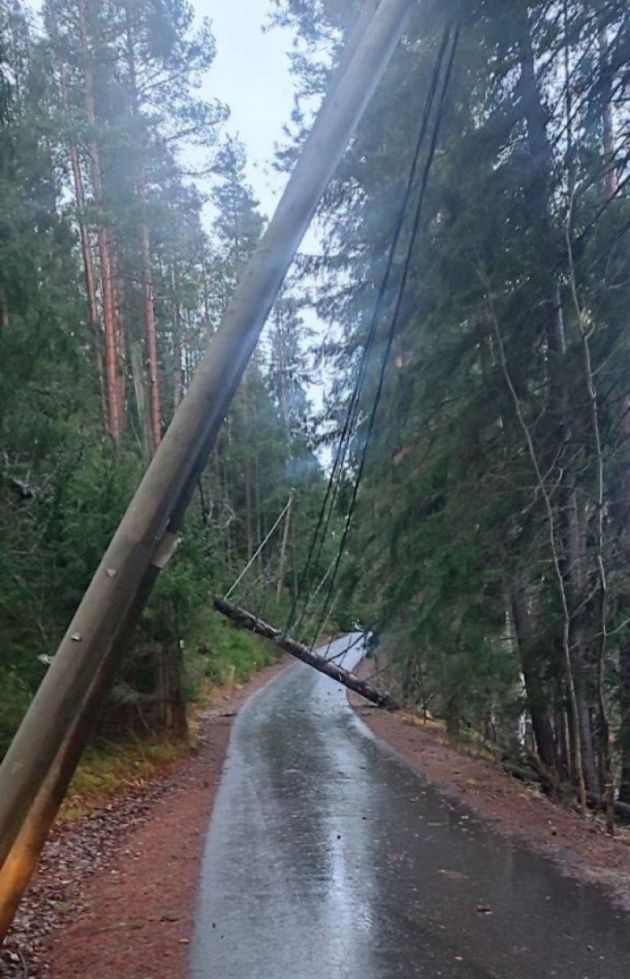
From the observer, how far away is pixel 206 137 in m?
17.5

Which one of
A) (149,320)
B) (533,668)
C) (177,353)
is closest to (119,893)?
(533,668)

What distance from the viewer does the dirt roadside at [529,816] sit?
256 inches

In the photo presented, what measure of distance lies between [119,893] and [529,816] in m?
4.74

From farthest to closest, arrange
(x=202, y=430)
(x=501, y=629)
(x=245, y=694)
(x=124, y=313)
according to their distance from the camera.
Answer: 1. (x=245, y=694)
2. (x=124, y=313)
3. (x=501, y=629)
4. (x=202, y=430)

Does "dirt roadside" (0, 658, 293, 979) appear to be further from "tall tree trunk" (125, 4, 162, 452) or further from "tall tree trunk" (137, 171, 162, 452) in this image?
"tall tree trunk" (137, 171, 162, 452)

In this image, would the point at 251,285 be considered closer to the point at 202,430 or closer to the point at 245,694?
the point at 202,430

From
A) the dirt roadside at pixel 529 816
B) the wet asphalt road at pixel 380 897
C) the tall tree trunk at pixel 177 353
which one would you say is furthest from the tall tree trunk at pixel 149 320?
the wet asphalt road at pixel 380 897

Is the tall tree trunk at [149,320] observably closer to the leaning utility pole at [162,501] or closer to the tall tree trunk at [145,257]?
the tall tree trunk at [145,257]

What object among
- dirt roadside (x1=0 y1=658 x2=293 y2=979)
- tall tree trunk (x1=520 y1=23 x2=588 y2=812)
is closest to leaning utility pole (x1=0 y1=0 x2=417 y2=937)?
dirt roadside (x1=0 y1=658 x2=293 y2=979)

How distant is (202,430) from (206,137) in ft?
53.7

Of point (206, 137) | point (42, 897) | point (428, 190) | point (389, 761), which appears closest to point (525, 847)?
point (42, 897)

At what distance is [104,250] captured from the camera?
Answer: 16953mm

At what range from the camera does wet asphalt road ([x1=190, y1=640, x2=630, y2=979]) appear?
15.4 feet

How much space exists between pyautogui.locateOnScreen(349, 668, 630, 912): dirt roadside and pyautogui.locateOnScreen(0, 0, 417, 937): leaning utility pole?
4.59 m
